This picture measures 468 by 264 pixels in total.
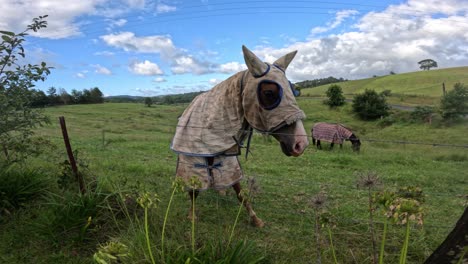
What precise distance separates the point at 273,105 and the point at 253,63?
42cm

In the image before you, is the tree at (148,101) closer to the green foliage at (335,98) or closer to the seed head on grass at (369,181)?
the green foliage at (335,98)

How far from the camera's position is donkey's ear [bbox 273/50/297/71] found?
3314 millimetres

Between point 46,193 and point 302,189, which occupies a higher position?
point 46,193

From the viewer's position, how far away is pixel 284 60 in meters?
3.39

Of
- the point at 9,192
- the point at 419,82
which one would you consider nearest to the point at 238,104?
the point at 9,192

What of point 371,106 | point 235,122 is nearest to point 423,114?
point 371,106

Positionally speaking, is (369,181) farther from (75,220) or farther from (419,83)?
(419,83)

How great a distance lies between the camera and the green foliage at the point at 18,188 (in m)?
3.53

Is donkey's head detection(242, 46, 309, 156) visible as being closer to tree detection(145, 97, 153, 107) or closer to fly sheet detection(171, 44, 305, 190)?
fly sheet detection(171, 44, 305, 190)

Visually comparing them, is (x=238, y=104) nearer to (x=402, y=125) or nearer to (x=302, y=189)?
(x=302, y=189)

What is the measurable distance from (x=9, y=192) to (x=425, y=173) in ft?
28.6

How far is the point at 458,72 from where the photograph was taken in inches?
2260

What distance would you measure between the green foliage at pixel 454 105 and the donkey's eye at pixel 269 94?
2753cm

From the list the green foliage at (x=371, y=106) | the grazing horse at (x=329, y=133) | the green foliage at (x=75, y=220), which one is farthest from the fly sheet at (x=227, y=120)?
the green foliage at (x=371, y=106)
